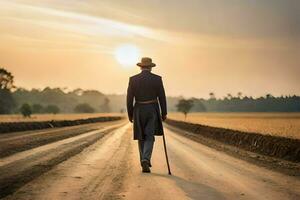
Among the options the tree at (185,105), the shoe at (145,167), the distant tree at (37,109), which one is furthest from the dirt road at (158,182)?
the tree at (185,105)

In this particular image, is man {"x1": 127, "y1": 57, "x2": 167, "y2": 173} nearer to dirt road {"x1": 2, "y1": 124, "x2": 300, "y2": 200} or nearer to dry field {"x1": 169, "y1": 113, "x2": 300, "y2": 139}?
dirt road {"x1": 2, "y1": 124, "x2": 300, "y2": 200}

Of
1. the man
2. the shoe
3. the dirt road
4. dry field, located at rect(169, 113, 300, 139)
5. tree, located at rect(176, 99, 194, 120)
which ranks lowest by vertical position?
the dirt road

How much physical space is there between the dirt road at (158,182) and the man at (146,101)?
88cm

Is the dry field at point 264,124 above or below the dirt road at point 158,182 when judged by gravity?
above

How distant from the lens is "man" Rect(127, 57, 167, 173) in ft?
40.9

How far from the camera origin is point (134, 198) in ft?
26.0

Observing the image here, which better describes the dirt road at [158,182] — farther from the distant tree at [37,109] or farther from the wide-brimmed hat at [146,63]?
the distant tree at [37,109]

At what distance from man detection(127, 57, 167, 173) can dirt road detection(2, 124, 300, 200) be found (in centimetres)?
88

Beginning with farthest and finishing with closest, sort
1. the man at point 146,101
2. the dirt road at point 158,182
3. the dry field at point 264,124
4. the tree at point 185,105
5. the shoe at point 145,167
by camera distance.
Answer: the tree at point 185,105
the dry field at point 264,124
the man at point 146,101
the shoe at point 145,167
the dirt road at point 158,182

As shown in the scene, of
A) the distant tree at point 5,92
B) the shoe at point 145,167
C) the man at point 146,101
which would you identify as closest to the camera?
the shoe at point 145,167

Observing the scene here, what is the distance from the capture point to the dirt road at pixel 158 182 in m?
8.29

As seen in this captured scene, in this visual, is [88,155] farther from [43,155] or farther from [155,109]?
[155,109]

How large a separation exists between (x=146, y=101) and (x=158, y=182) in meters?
3.10

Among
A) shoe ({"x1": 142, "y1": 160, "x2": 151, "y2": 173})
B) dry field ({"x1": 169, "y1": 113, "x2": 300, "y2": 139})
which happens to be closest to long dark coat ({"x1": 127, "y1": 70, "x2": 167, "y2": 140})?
shoe ({"x1": 142, "y1": 160, "x2": 151, "y2": 173})
